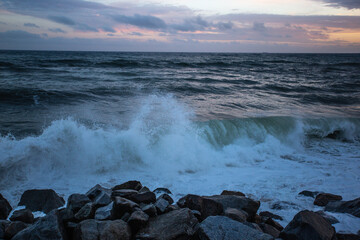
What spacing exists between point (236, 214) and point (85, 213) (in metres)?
1.93

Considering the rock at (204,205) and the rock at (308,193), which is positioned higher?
the rock at (204,205)

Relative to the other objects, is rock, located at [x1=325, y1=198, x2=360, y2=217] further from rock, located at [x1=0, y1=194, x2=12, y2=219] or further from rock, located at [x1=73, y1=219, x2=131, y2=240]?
rock, located at [x1=0, y1=194, x2=12, y2=219]

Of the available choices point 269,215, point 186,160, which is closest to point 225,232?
point 269,215

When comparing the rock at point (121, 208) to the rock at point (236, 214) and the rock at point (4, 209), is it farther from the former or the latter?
the rock at point (4, 209)

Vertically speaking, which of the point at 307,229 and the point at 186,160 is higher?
the point at 307,229

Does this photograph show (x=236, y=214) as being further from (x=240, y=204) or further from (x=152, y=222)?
(x=152, y=222)

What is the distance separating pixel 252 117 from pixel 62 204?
731cm

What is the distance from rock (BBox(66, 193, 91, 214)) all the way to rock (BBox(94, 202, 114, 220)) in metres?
0.33

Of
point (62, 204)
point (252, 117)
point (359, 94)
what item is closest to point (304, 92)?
point (359, 94)

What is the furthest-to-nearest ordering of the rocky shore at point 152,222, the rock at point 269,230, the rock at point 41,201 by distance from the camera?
the rock at point 41,201 < the rock at point 269,230 < the rocky shore at point 152,222

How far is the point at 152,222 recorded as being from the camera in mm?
3020

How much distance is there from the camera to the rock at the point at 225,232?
2697mm

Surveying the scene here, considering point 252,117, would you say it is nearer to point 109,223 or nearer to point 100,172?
point 100,172

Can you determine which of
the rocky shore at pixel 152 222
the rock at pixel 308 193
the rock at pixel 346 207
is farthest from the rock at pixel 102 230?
the rock at pixel 308 193
